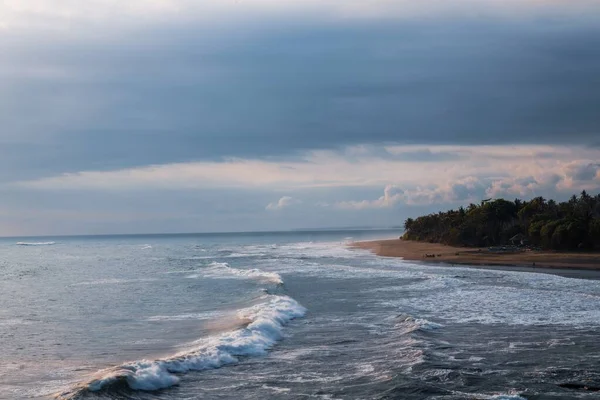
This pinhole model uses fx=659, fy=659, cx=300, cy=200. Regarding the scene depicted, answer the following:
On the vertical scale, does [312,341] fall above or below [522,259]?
below

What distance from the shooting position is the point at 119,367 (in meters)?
15.2

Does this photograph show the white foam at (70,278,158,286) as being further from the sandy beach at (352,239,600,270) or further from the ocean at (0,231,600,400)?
the sandy beach at (352,239,600,270)

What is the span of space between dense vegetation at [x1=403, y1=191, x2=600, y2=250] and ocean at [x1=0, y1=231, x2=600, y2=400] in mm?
19378

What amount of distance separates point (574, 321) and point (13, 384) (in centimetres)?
1612

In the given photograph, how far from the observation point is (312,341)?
750 inches

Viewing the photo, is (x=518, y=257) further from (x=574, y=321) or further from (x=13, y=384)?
(x=13, y=384)

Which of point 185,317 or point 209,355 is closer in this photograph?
point 209,355

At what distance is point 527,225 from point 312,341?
50732 mm

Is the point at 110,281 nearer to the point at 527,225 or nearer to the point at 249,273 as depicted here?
the point at 249,273

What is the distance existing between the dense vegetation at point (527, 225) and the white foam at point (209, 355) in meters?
35.3

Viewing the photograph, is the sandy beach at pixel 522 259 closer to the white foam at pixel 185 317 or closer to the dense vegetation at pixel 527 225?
the dense vegetation at pixel 527 225

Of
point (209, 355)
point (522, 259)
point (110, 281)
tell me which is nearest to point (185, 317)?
point (209, 355)

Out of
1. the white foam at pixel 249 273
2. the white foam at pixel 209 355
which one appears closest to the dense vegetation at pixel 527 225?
the white foam at pixel 249 273

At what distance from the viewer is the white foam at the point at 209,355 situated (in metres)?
14.1
